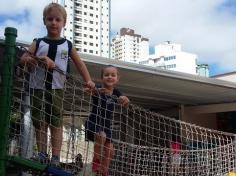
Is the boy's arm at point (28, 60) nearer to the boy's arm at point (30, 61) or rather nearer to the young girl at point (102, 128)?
the boy's arm at point (30, 61)

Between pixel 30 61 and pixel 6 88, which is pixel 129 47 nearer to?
pixel 30 61

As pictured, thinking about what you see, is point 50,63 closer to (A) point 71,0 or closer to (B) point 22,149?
(B) point 22,149

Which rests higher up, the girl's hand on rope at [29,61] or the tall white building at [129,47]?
the tall white building at [129,47]

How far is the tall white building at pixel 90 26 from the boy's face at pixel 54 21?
5351 cm

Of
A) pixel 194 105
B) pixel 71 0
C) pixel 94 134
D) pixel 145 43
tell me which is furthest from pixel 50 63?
pixel 145 43

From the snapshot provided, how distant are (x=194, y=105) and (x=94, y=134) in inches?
389

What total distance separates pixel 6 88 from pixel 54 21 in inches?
36.2

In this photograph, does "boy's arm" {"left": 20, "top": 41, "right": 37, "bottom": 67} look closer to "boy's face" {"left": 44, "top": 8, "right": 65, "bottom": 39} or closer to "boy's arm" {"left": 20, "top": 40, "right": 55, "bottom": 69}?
"boy's arm" {"left": 20, "top": 40, "right": 55, "bottom": 69}

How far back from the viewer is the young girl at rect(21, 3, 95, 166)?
2.81 m

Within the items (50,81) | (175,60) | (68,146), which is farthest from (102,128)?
(175,60)

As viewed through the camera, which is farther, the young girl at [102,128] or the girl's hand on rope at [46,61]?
the young girl at [102,128]

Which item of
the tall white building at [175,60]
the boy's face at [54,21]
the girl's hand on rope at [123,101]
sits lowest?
the girl's hand on rope at [123,101]

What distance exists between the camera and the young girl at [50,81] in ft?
9.23

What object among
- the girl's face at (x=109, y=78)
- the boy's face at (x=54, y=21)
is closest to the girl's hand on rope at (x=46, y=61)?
the boy's face at (x=54, y=21)
